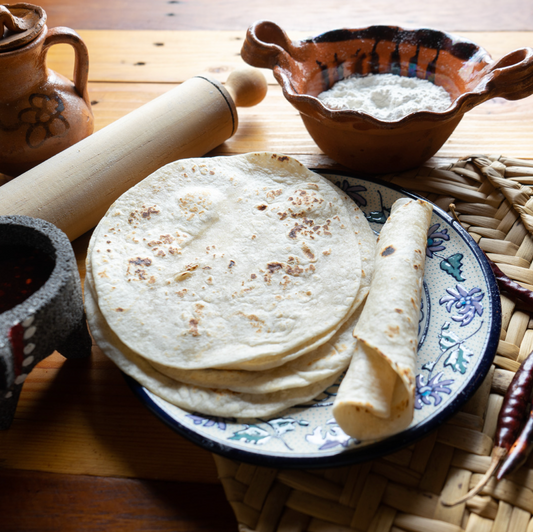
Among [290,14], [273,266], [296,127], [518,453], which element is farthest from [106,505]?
[290,14]

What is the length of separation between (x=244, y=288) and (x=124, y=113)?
4.95 feet

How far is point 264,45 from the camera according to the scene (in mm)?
1876

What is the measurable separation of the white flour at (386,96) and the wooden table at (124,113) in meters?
0.28

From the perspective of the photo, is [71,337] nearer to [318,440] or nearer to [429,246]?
[318,440]

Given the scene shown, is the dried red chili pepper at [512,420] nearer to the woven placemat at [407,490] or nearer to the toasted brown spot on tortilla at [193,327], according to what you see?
the woven placemat at [407,490]

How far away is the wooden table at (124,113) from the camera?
3.89ft

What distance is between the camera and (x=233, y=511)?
3.84 ft

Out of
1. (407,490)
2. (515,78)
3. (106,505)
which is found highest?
(515,78)

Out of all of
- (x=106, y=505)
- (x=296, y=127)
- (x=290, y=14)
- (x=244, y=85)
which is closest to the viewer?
(x=106, y=505)

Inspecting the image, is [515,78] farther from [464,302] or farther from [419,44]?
[464,302]

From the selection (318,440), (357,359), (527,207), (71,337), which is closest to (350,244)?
(357,359)

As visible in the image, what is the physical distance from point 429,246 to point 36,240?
1.18 metres

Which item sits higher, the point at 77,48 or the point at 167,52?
the point at 77,48

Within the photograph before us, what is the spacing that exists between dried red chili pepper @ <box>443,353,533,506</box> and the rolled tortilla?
235mm
